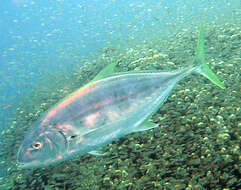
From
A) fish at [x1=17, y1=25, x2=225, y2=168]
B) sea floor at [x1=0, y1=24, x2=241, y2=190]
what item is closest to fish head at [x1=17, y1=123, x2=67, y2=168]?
fish at [x1=17, y1=25, x2=225, y2=168]

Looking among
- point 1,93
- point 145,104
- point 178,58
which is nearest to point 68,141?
point 145,104

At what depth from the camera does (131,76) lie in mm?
2766

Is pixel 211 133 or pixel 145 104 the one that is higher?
pixel 145 104

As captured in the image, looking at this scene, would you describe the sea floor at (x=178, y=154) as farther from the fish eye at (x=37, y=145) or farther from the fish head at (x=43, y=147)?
the fish eye at (x=37, y=145)

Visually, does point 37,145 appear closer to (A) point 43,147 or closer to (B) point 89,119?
(A) point 43,147

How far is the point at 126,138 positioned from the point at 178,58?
178 inches

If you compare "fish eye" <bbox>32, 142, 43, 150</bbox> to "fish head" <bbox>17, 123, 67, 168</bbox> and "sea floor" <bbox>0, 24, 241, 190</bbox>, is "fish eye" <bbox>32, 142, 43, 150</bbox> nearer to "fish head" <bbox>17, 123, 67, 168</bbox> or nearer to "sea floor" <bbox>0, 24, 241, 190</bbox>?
"fish head" <bbox>17, 123, 67, 168</bbox>

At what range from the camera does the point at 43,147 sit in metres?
2.58

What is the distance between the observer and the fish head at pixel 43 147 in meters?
2.56

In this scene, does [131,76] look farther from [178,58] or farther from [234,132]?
[178,58]

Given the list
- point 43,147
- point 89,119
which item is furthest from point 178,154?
point 43,147

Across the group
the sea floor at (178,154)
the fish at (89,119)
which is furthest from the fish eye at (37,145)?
the sea floor at (178,154)

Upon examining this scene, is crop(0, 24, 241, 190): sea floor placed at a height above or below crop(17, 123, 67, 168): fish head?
below

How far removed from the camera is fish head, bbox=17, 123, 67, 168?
256 cm
